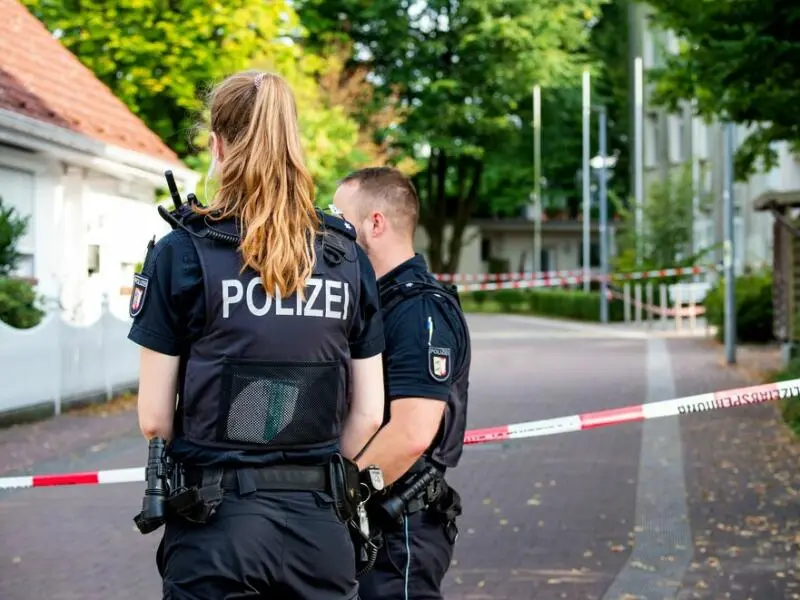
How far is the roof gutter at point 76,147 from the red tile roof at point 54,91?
0.81 feet

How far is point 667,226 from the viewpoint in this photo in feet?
118

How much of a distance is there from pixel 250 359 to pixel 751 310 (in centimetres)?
2271

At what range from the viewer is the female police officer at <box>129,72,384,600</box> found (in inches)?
112

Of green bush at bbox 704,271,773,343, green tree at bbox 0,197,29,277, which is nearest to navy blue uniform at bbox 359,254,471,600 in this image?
green tree at bbox 0,197,29,277

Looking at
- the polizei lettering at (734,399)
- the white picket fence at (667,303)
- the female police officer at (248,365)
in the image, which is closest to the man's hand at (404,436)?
the female police officer at (248,365)

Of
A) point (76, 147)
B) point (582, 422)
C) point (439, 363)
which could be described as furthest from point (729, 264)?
point (439, 363)

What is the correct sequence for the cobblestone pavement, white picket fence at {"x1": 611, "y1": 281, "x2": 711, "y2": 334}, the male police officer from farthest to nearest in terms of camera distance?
white picket fence at {"x1": 611, "y1": 281, "x2": 711, "y2": 334} → the cobblestone pavement → the male police officer

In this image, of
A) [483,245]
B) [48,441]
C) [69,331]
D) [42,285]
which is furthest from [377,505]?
[483,245]

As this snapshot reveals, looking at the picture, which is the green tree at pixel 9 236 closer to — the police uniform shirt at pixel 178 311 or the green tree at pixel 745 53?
the green tree at pixel 745 53

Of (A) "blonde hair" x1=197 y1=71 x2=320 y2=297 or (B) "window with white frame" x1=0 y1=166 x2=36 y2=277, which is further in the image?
(B) "window with white frame" x1=0 y1=166 x2=36 y2=277

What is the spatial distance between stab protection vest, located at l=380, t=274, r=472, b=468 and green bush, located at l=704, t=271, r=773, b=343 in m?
21.3

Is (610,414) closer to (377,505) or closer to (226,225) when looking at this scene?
(377,505)

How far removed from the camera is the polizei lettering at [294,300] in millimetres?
2842

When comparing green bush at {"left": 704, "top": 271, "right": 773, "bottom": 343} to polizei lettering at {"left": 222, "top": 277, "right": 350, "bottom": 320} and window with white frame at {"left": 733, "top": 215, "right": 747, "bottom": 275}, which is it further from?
polizei lettering at {"left": 222, "top": 277, "right": 350, "bottom": 320}
